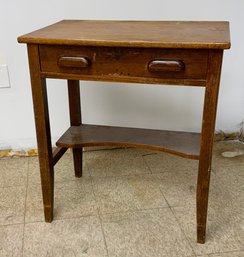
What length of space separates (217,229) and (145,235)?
0.25m

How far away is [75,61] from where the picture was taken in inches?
35.7

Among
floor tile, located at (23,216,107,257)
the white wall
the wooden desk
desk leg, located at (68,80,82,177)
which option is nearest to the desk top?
the wooden desk

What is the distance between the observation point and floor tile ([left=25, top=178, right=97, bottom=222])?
121 centimetres

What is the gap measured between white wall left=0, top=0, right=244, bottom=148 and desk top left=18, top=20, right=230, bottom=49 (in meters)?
0.34

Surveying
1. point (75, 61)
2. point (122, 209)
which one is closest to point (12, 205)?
point (122, 209)

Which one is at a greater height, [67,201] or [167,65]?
[167,65]

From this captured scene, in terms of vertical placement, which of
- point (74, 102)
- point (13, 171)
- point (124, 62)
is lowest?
point (13, 171)

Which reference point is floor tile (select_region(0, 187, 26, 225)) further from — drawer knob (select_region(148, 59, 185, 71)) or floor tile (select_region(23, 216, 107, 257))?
drawer knob (select_region(148, 59, 185, 71))

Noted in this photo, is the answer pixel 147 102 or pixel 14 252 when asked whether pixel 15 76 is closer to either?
pixel 147 102

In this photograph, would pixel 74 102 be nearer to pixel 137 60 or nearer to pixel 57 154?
pixel 57 154

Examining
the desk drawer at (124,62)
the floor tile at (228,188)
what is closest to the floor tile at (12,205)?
the desk drawer at (124,62)

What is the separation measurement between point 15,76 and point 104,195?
67 cm

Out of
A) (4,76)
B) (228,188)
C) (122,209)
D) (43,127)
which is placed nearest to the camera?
(43,127)

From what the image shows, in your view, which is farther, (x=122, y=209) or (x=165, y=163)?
(x=165, y=163)
